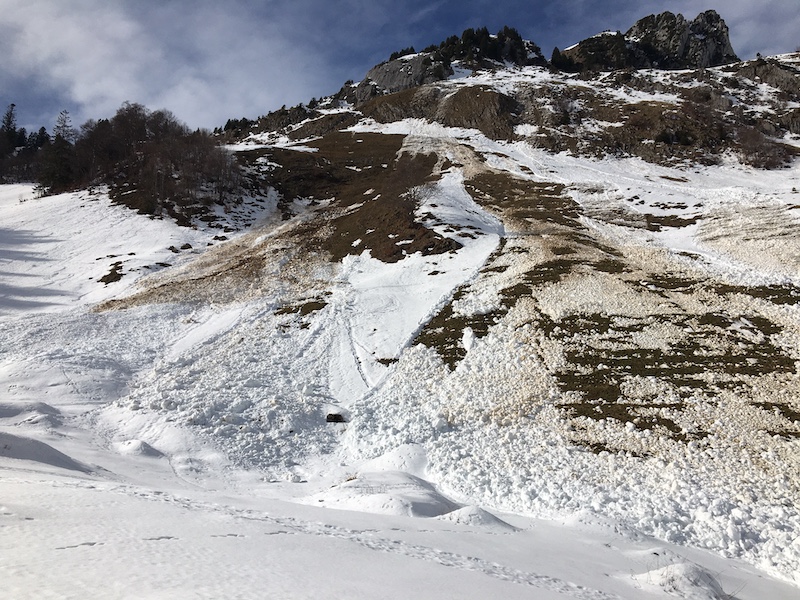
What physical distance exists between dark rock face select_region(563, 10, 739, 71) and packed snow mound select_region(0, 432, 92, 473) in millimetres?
180134

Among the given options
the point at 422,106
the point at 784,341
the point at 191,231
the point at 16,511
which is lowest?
the point at 16,511

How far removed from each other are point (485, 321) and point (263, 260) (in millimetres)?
23905

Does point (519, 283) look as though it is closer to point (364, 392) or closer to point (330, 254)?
point (364, 392)

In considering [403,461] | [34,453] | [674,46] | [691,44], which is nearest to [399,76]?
[674,46]

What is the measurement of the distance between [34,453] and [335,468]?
9267 mm

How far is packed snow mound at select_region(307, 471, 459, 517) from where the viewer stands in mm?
11680

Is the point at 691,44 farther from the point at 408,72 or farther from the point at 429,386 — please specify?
the point at 429,386

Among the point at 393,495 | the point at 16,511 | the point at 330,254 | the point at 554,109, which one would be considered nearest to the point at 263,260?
the point at 330,254

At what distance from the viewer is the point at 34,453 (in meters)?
12.6

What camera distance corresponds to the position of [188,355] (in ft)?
79.2

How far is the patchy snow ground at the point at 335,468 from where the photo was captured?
640cm

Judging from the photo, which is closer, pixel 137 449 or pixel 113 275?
pixel 137 449

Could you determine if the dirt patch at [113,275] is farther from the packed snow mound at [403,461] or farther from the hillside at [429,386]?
the packed snow mound at [403,461]

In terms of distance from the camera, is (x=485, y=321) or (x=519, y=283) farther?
(x=519, y=283)
